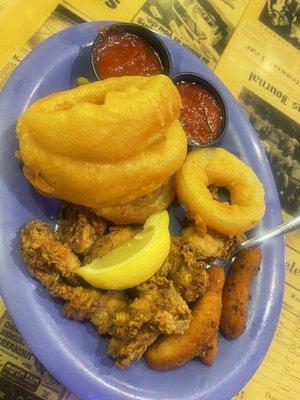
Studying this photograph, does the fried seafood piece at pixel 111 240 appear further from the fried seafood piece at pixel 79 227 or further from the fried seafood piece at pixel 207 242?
the fried seafood piece at pixel 207 242

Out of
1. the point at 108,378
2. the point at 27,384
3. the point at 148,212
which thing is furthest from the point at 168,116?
the point at 27,384

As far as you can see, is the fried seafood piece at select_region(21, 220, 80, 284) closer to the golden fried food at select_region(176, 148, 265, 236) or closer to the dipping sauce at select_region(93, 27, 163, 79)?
the golden fried food at select_region(176, 148, 265, 236)

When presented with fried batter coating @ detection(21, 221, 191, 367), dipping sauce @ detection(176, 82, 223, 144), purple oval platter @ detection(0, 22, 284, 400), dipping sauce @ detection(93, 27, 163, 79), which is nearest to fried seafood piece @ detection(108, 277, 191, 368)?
fried batter coating @ detection(21, 221, 191, 367)

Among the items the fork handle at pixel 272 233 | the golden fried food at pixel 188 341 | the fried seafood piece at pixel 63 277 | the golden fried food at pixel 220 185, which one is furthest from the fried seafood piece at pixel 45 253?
the fork handle at pixel 272 233

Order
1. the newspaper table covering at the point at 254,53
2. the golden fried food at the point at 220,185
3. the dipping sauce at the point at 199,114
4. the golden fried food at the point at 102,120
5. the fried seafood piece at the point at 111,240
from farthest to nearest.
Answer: the newspaper table covering at the point at 254,53, the dipping sauce at the point at 199,114, the golden fried food at the point at 220,185, the fried seafood piece at the point at 111,240, the golden fried food at the point at 102,120

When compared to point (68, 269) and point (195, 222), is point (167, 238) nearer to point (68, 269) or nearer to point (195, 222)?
point (195, 222)

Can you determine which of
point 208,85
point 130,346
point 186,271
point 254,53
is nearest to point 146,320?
point 130,346
